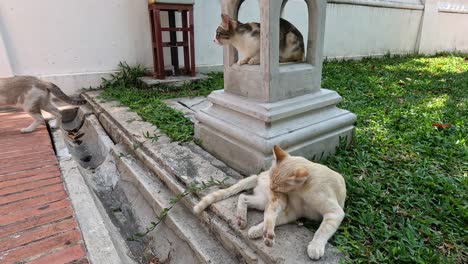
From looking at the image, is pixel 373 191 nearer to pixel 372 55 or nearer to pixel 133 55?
pixel 133 55

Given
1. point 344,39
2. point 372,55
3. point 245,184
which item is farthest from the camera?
point 372,55

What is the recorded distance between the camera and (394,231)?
1.64 m

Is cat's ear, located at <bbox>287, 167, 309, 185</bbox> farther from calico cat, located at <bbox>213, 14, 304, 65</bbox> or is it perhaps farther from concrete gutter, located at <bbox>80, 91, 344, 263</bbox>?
calico cat, located at <bbox>213, 14, 304, 65</bbox>

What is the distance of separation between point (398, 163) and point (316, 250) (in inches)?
Result: 55.0

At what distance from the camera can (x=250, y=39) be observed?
2.43 metres

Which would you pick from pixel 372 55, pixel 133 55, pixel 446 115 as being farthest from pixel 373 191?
pixel 372 55

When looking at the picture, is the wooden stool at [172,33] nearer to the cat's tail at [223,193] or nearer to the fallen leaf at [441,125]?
the cat's tail at [223,193]

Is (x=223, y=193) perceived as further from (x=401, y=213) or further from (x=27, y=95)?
(x=27, y=95)

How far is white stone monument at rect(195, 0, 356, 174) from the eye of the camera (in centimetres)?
212

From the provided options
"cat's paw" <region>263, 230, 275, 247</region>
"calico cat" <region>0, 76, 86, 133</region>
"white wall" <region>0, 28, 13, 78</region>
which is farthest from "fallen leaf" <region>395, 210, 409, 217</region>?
"white wall" <region>0, 28, 13, 78</region>

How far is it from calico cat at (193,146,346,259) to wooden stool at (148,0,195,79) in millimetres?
3739

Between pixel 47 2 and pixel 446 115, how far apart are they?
5.71 m

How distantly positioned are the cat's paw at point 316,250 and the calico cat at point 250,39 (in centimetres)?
152

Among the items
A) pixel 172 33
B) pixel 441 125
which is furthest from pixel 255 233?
pixel 172 33
